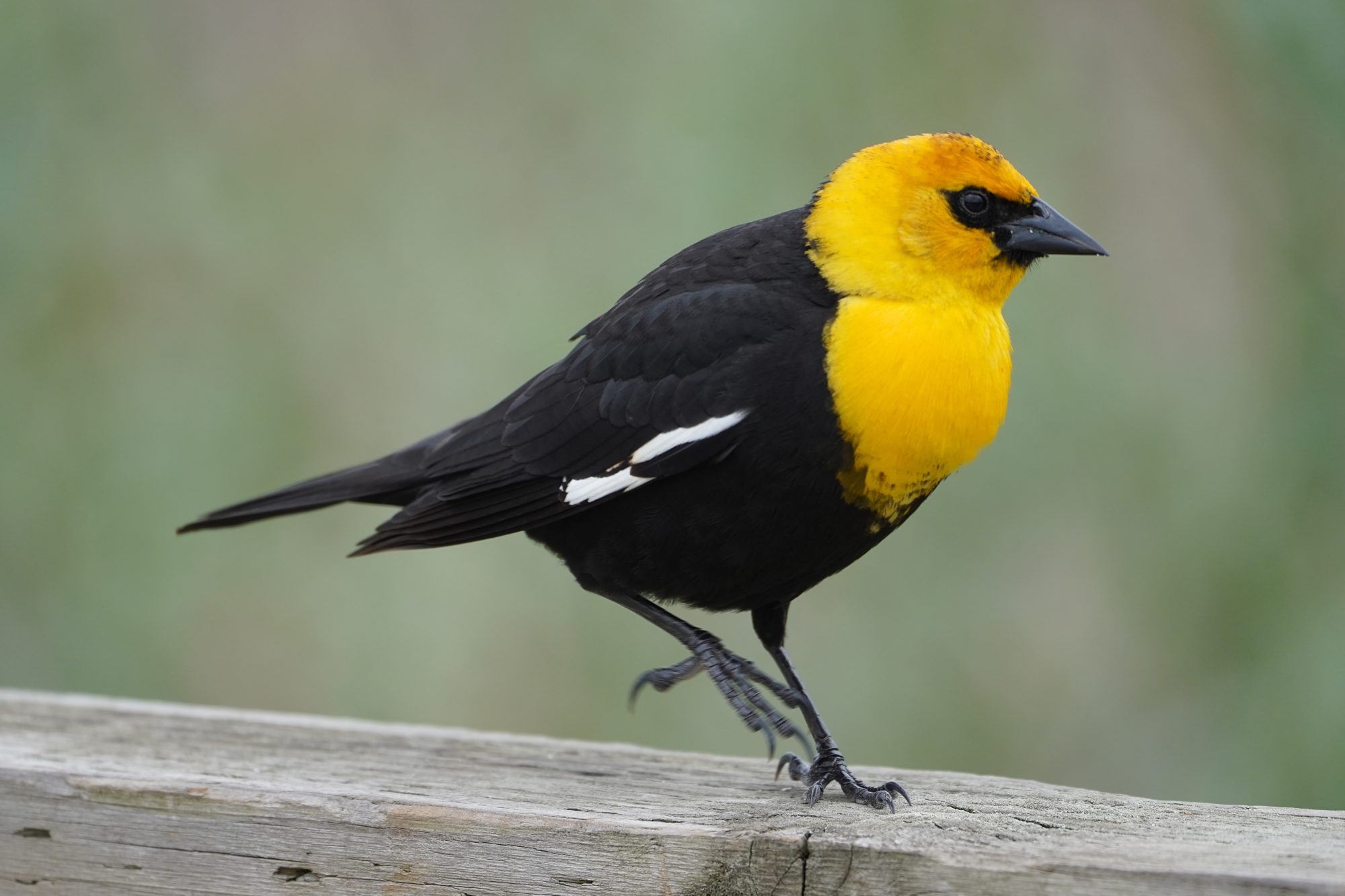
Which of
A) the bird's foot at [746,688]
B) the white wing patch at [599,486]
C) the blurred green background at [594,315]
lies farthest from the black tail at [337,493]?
the blurred green background at [594,315]

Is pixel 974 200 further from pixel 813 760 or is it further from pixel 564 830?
pixel 564 830

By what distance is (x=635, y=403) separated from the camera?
299 centimetres

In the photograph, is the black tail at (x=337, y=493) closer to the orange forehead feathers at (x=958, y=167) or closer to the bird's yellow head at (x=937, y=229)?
the bird's yellow head at (x=937, y=229)

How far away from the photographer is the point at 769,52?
5.20m

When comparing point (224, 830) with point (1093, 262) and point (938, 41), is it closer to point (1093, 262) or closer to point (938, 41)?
point (1093, 262)

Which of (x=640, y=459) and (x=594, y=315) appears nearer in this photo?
(x=640, y=459)

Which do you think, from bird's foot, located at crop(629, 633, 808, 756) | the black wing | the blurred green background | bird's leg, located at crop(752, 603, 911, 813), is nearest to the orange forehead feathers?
the black wing

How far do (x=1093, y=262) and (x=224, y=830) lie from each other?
351cm

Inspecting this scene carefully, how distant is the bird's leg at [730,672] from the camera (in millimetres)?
3002

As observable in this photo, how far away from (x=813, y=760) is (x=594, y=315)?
2.61 m

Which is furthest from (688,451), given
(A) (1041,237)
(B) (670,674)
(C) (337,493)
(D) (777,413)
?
(C) (337,493)

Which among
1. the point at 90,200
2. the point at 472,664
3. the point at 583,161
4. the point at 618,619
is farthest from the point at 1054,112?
the point at 90,200

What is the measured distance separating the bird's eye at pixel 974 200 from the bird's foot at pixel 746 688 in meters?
1.09

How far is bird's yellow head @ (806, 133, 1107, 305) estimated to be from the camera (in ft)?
9.39
